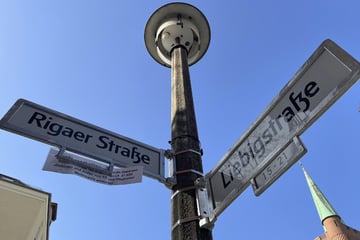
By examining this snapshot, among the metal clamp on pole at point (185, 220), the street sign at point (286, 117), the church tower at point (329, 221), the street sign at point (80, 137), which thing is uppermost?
the church tower at point (329, 221)

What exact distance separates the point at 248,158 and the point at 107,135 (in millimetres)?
1628

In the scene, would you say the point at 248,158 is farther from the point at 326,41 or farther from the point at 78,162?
the point at 78,162

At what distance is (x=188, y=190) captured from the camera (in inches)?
123

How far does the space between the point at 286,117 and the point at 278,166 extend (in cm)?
36

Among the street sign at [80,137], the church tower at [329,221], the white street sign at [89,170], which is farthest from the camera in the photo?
the church tower at [329,221]

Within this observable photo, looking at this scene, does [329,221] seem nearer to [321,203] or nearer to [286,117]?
[321,203]

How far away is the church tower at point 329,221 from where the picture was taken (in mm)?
50000

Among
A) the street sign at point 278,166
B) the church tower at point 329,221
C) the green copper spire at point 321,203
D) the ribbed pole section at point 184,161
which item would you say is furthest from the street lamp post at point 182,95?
the green copper spire at point 321,203

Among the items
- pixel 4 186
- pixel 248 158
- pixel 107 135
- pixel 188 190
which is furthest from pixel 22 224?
pixel 248 158

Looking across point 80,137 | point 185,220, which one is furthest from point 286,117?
point 80,137

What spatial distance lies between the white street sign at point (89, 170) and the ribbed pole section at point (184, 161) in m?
0.42

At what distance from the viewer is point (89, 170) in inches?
127

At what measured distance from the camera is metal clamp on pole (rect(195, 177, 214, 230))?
2.76 metres

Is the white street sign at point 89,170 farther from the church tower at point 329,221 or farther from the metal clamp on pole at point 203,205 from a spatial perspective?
the church tower at point 329,221
